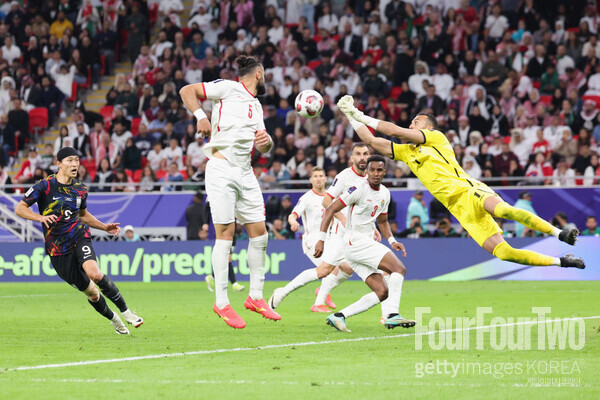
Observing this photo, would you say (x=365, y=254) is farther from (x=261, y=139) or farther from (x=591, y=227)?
(x=591, y=227)

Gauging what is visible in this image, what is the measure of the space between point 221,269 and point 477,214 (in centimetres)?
293

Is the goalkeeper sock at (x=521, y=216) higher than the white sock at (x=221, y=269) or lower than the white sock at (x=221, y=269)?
higher

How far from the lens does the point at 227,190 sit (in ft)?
35.1

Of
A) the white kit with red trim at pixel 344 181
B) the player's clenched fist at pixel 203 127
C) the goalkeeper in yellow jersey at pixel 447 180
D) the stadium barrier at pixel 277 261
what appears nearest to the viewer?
the player's clenched fist at pixel 203 127

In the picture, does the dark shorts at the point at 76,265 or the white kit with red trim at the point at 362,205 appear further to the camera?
the white kit with red trim at the point at 362,205

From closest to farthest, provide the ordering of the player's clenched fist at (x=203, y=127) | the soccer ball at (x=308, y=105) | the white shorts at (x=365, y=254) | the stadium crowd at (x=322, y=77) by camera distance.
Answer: the player's clenched fist at (x=203, y=127) < the soccer ball at (x=308, y=105) < the white shorts at (x=365, y=254) < the stadium crowd at (x=322, y=77)

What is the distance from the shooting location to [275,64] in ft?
92.1

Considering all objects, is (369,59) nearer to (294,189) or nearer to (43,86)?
(294,189)

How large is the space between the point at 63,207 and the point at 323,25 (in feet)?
Result: 60.9

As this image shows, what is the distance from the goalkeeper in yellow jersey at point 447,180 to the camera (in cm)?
1073

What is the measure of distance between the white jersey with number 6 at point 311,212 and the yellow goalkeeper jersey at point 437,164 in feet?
17.2

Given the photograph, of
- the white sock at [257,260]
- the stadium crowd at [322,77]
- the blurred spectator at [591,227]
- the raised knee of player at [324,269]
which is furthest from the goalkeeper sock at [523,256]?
the blurred spectator at [591,227]

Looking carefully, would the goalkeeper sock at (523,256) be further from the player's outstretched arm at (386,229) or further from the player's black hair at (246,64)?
the player's black hair at (246,64)

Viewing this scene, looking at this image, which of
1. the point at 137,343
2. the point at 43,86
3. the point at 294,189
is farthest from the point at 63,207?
the point at 43,86
